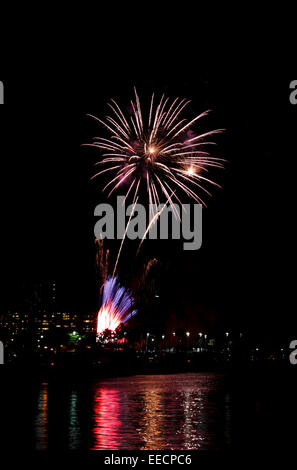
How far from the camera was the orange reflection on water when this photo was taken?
13891 millimetres

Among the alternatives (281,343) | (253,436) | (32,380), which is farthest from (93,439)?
(281,343)

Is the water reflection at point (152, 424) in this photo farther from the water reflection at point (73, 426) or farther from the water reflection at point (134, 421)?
the water reflection at point (73, 426)

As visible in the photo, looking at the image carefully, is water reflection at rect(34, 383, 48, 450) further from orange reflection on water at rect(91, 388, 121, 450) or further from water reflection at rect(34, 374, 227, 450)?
orange reflection on water at rect(91, 388, 121, 450)

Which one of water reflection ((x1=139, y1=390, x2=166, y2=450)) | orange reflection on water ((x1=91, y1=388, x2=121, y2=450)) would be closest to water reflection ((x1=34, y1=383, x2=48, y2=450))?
orange reflection on water ((x1=91, y1=388, x2=121, y2=450))

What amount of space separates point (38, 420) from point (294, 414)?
6.82 m

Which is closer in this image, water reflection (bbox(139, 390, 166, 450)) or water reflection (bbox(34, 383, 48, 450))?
water reflection (bbox(139, 390, 166, 450))

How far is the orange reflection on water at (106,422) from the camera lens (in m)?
13.9

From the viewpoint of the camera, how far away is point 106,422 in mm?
17875

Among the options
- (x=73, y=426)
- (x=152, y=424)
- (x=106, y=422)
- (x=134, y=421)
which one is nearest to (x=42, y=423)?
(x=73, y=426)

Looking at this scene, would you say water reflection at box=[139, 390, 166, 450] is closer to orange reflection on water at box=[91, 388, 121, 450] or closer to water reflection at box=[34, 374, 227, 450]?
water reflection at box=[34, 374, 227, 450]

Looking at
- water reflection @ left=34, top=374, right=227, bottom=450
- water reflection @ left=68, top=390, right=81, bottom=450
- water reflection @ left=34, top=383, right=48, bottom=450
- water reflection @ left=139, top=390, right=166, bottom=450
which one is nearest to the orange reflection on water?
water reflection @ left=34, top=374, right=227, bottom=450

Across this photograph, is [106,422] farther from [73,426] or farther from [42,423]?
[42,423]
